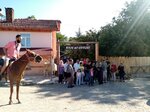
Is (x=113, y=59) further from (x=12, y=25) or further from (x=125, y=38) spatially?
(x=12, y=25)

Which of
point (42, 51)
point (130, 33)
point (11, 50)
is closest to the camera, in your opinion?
point (11, 50)

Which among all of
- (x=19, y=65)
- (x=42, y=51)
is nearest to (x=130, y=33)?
(x=42, y=51)

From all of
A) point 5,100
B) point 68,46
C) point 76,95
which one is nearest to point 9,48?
point 5,100

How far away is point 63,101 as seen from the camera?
14992mm

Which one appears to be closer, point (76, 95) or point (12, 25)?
point (76, 95)

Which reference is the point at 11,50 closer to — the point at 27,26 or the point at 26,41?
the point at 26,41

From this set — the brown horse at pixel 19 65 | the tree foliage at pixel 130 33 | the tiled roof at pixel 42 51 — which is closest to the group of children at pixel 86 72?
the tiled roof at pixel 42 51

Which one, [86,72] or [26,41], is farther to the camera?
[26,41]

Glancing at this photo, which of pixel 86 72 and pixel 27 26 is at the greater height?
pixel 27 26

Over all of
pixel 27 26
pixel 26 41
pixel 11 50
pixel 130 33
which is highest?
pixel 27 26

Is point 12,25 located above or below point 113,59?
above

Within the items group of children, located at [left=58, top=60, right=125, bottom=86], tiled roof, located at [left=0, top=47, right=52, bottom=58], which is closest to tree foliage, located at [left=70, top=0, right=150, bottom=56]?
tiled roof, located at [left=0, top=47, right=52, bottom=58]

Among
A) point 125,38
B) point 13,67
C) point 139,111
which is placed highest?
point 125,38

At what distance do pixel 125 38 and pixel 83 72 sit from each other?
11.9m
